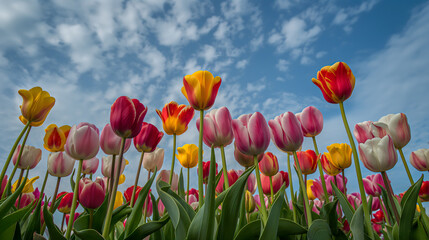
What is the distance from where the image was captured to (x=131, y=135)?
1736 millimetres

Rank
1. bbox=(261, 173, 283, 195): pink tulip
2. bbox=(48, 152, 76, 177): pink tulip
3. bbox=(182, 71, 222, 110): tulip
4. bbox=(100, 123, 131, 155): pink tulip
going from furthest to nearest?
bbox=(261, 173, 283, 195): pink tulip → bbox=(48, 152, 76, 177): pink tulip → bbox=(100, 123, 131, 155): pink tulip → bbox=(182, 71, 222, 110): tulip

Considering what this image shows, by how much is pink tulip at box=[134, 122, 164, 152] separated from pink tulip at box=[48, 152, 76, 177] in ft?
2.95

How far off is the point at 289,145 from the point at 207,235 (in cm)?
90

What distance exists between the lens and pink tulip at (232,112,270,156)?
5.74ft

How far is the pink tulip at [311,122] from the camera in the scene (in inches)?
94.7

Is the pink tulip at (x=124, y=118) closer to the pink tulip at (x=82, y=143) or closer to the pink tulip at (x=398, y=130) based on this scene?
the pink tulip at (x=82, y=143)

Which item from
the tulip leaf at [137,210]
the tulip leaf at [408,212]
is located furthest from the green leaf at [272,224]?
the tulip leaf at [408,212]

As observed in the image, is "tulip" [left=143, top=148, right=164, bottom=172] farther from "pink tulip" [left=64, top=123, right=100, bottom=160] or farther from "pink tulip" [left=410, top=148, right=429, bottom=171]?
"pink tulip" [left=410, top=148, right=429, bottom=171]

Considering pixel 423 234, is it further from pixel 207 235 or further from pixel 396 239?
pixel 207 235

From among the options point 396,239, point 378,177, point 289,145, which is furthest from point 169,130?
point 378,177

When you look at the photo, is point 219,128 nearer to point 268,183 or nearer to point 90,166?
point 268,183

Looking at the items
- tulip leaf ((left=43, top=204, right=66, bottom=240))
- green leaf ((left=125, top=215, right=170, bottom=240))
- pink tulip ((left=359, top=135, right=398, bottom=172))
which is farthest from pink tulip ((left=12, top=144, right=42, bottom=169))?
pink tulip ((left=359, top=135, right=398, bottom=172))

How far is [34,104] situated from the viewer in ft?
7.97

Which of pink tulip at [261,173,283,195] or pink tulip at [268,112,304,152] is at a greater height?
pink tulip at [268,112,304,152]
